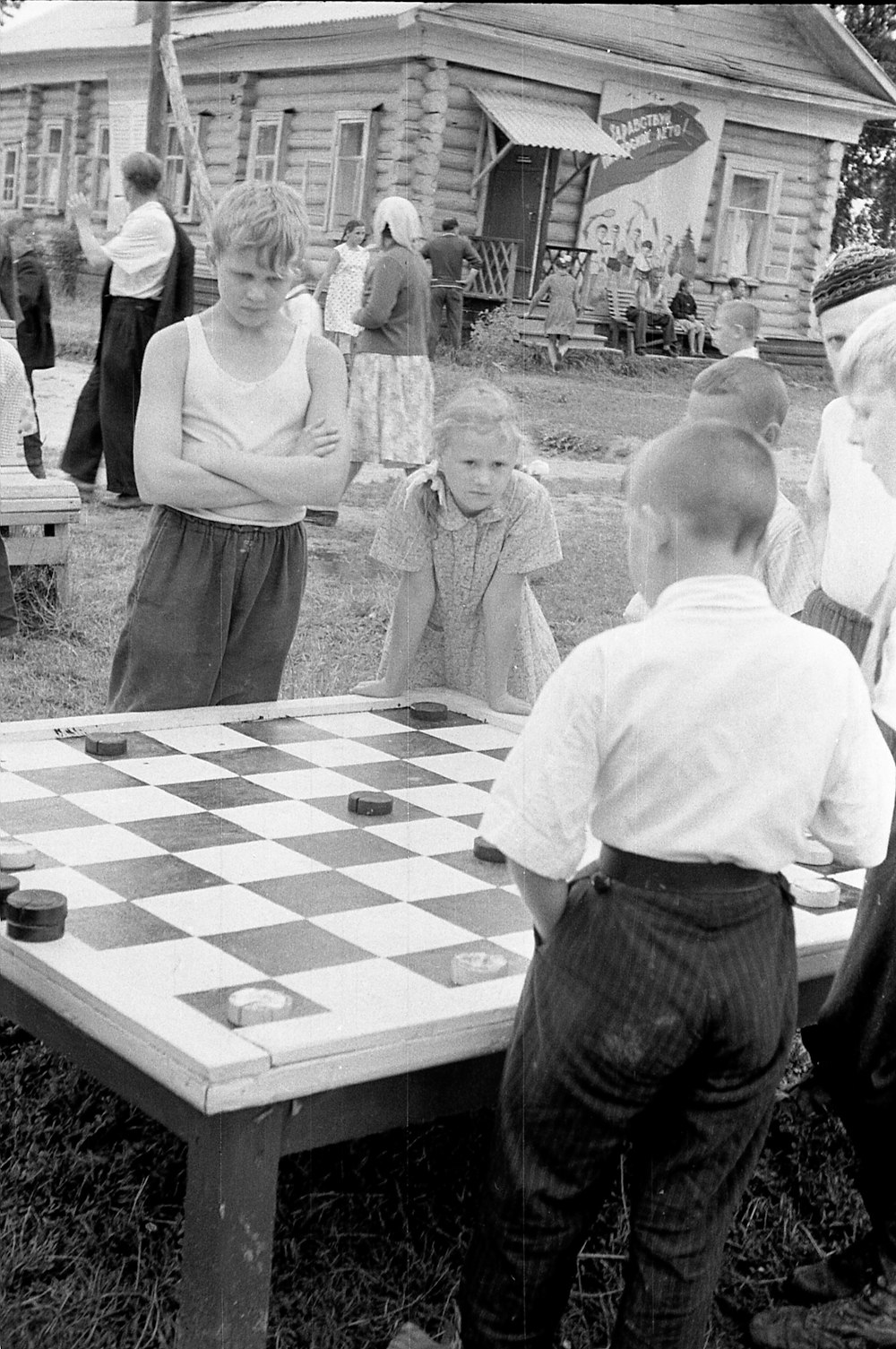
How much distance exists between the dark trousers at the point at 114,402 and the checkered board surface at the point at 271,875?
155 inches

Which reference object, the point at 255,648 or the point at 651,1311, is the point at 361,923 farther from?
the point at 255,648

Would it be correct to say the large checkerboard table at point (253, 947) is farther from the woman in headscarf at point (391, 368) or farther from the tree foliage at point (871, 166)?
the woman in headscarf at point (391, 368)

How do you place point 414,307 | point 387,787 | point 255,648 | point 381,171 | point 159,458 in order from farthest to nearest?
point 414,307 < point 381,171 < point 255,648 < point 159,458 < point 387,787

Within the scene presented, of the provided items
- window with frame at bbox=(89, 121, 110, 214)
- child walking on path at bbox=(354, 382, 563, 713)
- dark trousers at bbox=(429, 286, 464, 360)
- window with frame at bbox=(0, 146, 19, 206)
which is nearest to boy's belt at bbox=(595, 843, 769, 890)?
dark trousers at bbox=(429, 286, 464, 360)

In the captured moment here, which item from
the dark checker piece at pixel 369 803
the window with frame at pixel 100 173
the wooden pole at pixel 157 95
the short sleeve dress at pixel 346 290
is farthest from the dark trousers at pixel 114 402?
the dark checker piece at pixel 369 803

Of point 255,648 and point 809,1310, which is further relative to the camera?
point 255,648

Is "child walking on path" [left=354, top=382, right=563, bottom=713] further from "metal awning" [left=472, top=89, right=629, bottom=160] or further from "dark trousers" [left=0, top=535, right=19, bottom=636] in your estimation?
"dark trousers" [left=0, top=535, right=19, bottom=636]

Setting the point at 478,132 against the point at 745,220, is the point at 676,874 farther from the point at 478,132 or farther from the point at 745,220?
the point at 478,132

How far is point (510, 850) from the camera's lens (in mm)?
1542

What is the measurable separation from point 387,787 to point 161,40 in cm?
117

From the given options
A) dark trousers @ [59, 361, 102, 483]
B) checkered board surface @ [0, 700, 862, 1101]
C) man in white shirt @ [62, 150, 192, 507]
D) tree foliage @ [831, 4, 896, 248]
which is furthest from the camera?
dark trousers @ [59, 361, 102, 483]

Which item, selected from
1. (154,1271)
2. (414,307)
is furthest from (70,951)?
(414,307)

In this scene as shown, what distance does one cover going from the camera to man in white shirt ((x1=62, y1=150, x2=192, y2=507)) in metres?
6.16

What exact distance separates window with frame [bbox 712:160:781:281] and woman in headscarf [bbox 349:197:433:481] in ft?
8.09
